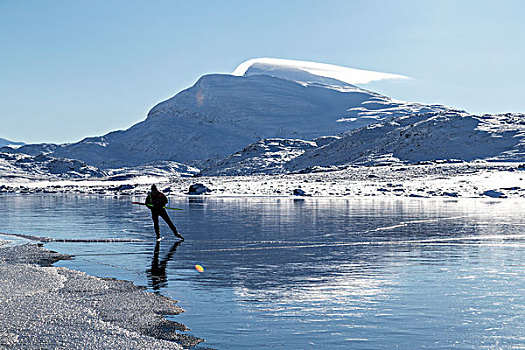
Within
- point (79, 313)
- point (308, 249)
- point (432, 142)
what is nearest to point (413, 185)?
point (308, 249)

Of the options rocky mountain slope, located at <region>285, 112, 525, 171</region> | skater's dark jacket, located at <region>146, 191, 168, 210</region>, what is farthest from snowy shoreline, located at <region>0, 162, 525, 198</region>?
skater's dark jacket, located at <region>146, 191, 168, 210</region>

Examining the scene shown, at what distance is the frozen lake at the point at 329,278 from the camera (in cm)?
852

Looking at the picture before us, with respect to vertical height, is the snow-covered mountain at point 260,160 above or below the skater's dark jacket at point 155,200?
above

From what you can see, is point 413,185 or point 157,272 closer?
point 157,272

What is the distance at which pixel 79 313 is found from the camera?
9203mm

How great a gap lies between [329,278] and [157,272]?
3947mm

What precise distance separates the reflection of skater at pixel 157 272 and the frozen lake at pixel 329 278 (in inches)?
1.1

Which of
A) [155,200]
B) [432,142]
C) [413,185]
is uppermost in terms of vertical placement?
[432,142]

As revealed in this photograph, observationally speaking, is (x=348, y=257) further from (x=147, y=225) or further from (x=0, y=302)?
(x=147, y=225)

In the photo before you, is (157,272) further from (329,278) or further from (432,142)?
(432,142)

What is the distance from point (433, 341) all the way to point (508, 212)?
27015 millimetres

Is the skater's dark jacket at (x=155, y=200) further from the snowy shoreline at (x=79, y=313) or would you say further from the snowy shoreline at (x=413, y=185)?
the snowy shoreline at (x=413, y=185)

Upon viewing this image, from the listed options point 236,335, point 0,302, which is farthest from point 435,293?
point 0,302

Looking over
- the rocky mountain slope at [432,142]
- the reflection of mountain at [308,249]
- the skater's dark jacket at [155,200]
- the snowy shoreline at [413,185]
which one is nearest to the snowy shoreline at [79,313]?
the reflection of mountain at [308,249]
